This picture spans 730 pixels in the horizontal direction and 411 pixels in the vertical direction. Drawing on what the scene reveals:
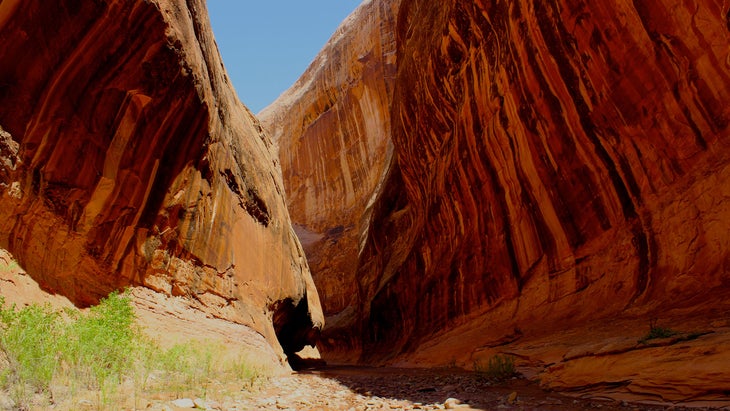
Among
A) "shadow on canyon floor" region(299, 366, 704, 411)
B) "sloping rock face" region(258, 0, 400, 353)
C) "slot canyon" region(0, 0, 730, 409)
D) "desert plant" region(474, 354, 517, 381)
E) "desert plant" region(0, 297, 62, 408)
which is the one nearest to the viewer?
"desert plant" region(0, 297, 62, 408)

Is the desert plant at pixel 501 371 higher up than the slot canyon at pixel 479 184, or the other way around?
the slot canyon at pixel 479 184

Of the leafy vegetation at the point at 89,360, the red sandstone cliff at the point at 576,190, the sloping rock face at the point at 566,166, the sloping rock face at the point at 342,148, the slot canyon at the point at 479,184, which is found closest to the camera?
the leafy vegetation at the point at 89,360

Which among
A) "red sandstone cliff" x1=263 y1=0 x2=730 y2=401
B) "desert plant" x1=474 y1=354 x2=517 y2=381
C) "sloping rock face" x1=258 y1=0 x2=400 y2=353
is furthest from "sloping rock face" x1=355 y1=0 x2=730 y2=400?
"sloping rock face" x1=258 y1=0 x2=400 y2=353

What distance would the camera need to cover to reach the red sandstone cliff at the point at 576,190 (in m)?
6.95

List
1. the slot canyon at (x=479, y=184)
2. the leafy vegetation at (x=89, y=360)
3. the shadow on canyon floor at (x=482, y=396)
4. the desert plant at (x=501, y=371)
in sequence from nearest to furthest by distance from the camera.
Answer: the leafy vegetation at (x=89, y=360) < the shadow on canyon floor at (x=482, y=396) < the slot canyon at (x=479, y=184) < the desert plant at (x=501, y=371)

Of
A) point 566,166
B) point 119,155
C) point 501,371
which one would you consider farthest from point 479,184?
point 119,155

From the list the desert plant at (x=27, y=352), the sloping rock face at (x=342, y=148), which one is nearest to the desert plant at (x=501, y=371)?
the desert plant at (x=27, y=352)

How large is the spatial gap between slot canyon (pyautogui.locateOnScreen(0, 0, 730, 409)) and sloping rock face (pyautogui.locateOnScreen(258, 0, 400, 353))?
2286 centimetres

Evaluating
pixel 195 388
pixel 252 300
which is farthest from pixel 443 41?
pixel 195 388

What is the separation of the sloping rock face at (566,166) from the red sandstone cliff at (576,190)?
0.04 metres

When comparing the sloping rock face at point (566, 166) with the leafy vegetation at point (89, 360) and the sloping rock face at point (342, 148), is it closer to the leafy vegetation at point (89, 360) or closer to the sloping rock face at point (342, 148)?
the leafy vegetation at point (89, 360)

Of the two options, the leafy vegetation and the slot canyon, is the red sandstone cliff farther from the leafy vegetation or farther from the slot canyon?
the leafy vegetation

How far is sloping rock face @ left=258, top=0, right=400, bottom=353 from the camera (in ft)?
134

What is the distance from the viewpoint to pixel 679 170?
27.4 ft
